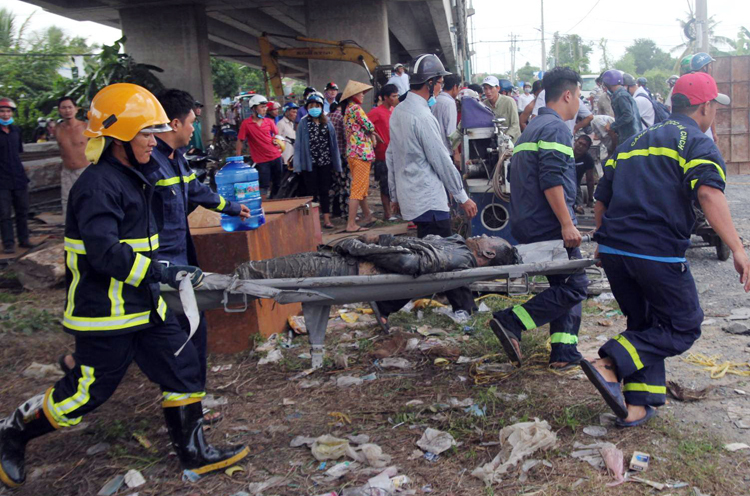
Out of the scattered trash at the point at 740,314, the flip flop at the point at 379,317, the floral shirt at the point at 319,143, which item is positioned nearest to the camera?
the flip flop at the point at 379,317

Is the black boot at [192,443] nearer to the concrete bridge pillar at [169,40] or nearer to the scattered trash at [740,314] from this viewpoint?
the scattered trash at [740,314]

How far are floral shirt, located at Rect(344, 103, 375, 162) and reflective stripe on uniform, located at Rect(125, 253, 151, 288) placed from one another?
A: 18.6 ft

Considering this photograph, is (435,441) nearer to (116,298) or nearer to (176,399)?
(176,399)

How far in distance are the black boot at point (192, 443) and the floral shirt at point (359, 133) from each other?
5.52m

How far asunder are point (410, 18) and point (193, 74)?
34.4 feet

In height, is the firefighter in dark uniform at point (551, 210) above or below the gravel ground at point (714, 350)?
above

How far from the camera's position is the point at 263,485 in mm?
2900

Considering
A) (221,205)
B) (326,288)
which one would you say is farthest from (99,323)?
(221,205)

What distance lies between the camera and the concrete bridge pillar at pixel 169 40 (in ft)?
53.9

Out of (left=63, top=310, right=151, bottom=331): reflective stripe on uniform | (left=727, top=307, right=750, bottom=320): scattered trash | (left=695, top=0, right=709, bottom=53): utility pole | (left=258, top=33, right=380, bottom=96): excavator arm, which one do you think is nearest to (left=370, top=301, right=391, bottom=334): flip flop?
(left=63, top=310, right=151, bottom=331): reflective stripe on uniform

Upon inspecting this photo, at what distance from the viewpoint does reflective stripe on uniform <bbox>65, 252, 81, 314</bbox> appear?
2.75 metres

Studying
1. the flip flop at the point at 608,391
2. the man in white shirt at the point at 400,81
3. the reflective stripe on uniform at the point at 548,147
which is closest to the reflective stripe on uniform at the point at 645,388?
the flip flop at the point at 608,391

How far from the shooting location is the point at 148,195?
2896mm

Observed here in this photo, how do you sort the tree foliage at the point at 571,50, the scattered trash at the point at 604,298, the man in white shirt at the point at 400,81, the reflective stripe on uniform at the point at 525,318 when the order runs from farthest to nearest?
the tree foliage at the point at 571,50 < the man in white shirt at the point at 400,81 < the scattered trash at the point at 604,298 < the reflective stripe on uniform at the point at 525,318
